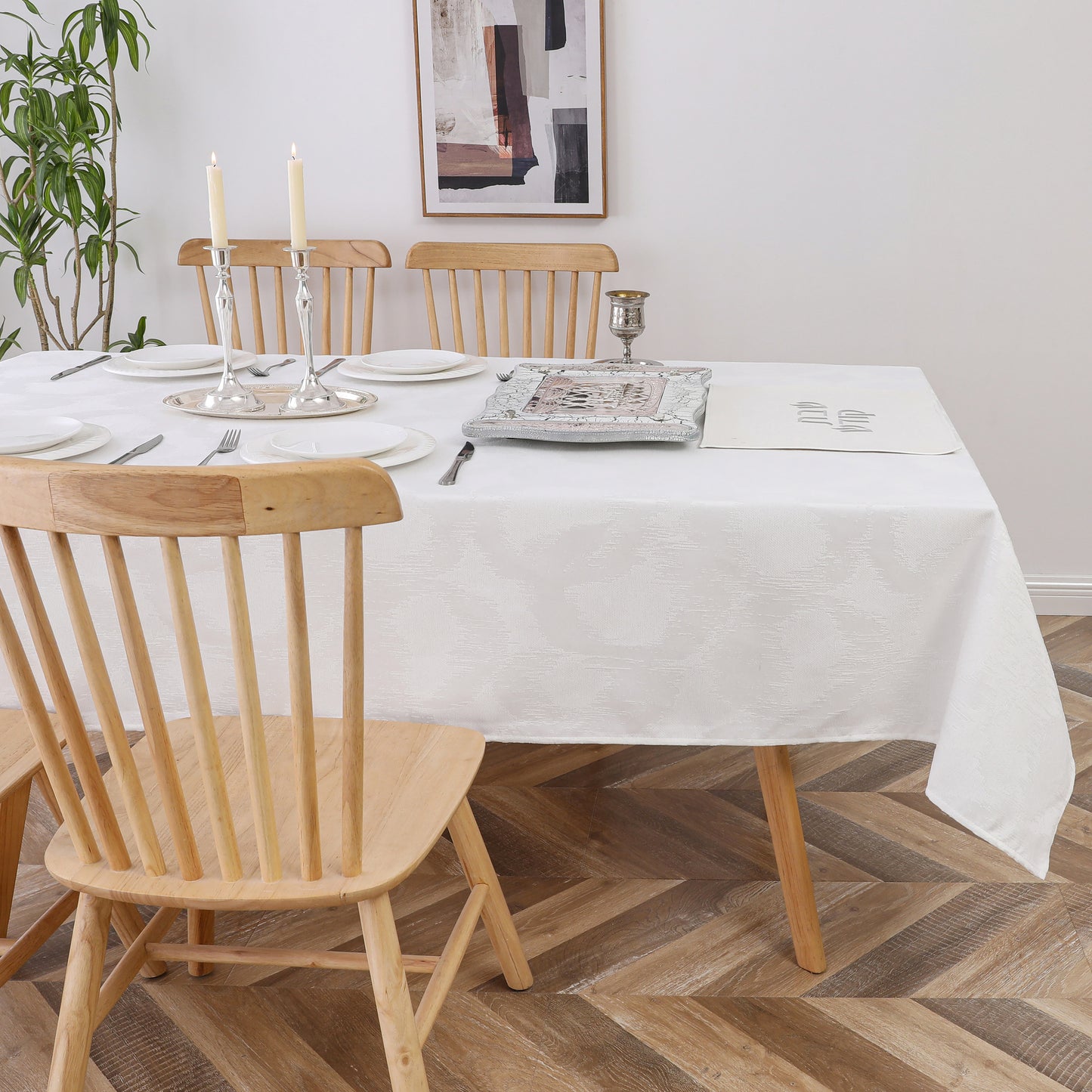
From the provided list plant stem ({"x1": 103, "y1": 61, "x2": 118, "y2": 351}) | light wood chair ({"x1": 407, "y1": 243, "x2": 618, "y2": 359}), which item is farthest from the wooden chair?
plant stem ({"x1": 103, "y1": 61, "x2": 118, "y2": 351})

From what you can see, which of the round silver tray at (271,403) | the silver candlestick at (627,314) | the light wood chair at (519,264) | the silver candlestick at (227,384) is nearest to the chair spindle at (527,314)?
the light wood chair at (519,264)

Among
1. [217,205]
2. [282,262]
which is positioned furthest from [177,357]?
[282,262]

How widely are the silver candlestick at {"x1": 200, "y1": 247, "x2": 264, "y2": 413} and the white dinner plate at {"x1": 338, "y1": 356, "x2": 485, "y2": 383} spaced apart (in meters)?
0.20

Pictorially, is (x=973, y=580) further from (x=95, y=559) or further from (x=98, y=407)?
(x=98, y=407)

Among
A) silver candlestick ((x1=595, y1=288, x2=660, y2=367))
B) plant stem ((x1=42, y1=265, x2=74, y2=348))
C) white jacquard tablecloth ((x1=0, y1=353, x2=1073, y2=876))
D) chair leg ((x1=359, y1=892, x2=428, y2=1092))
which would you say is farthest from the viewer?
plant stem ((x1=42, y1=265, x2=74, y2=348))

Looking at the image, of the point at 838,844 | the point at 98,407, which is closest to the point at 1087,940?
the point at 838,844

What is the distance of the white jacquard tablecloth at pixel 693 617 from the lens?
114cm

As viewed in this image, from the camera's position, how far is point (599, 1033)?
1.37 m

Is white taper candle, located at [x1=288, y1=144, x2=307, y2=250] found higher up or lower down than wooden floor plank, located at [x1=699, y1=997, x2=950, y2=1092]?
higher up

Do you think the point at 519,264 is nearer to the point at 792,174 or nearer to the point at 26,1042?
the point at 792,174

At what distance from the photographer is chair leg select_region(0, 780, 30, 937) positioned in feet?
4.75

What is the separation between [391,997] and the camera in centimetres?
103

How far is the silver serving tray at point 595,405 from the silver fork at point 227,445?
29 cm

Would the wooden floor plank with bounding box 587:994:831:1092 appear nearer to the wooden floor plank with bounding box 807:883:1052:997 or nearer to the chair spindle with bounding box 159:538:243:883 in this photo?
the wooden floor plank with bounding box 807:883:1052:997
